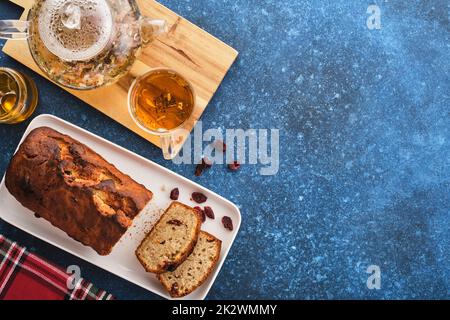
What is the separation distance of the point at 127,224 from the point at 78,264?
32cm

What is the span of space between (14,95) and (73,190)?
0.40 metres

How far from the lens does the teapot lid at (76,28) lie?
4.16 feet

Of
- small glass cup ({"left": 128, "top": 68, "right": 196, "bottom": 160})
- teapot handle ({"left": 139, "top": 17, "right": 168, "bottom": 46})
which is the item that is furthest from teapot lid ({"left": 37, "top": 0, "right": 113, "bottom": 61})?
small glass cup ({"left": 128, "top": 68, "right": 196, "bottom": 160})

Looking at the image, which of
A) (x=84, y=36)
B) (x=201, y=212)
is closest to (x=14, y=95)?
(x=84, y=36)

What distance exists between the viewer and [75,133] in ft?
5.21

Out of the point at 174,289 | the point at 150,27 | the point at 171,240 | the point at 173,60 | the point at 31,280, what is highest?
the point at 150,27

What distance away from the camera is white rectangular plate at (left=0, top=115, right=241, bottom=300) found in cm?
157

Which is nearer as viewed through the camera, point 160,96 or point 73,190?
point 73,190

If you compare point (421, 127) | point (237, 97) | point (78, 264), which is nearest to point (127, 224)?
point (78, 264)

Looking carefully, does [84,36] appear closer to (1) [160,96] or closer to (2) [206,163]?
(1) [160,96]

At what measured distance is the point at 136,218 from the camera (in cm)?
160

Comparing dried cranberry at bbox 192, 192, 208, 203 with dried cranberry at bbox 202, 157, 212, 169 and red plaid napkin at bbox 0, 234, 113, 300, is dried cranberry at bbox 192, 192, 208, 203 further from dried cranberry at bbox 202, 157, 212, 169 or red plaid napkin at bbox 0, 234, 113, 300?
red plaid napkin at bbox 0, 234, 113, 300

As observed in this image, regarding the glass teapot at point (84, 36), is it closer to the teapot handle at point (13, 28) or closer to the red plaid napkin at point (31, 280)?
the teapot handle at point (13, 28)
